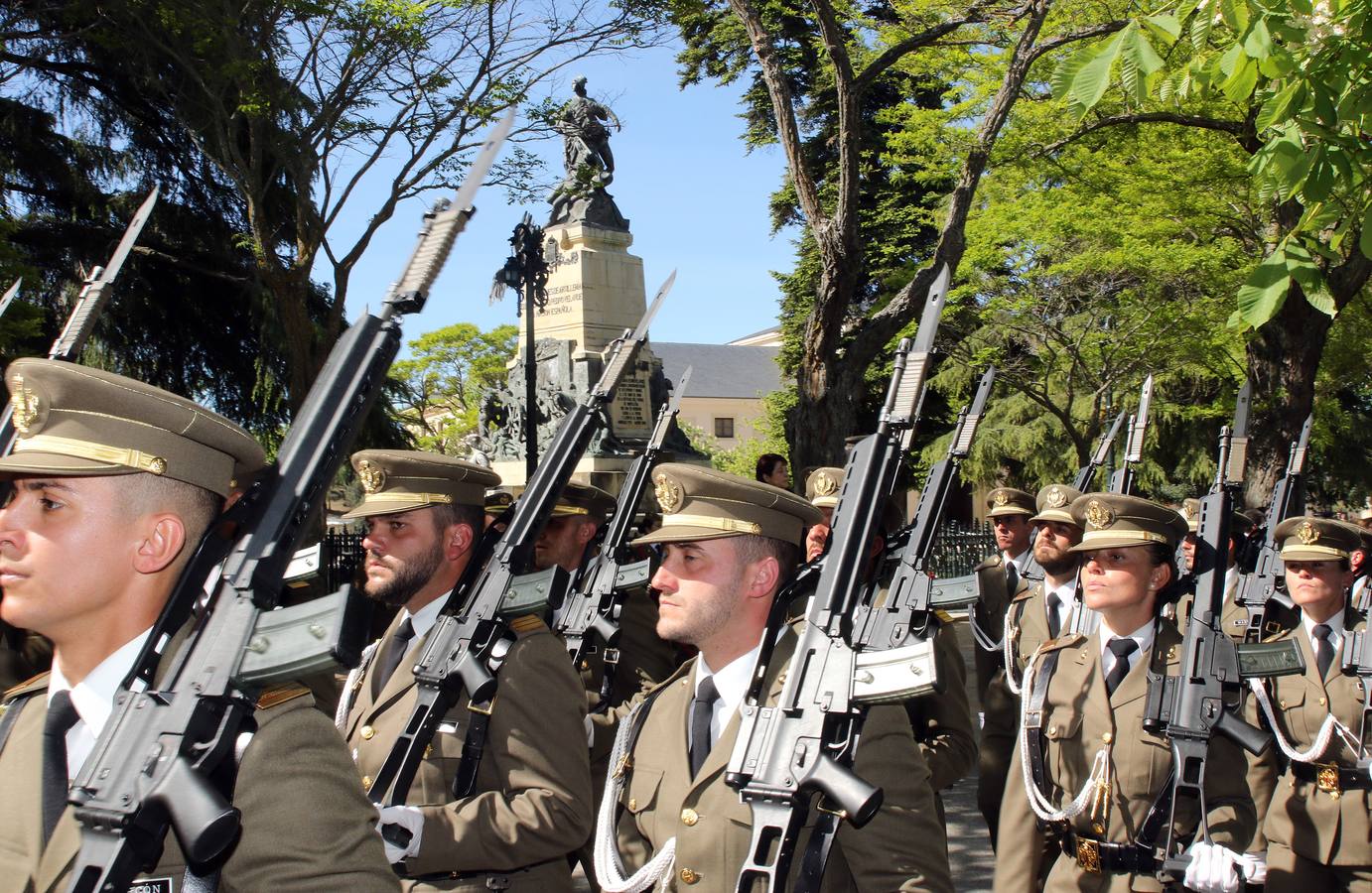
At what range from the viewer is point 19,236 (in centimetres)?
1766

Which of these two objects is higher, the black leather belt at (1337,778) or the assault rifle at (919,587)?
the assault rifle at (919,587)

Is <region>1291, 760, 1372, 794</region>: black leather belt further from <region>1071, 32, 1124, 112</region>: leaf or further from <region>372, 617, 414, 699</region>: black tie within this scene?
<region>372, 617, 414, 699</region>: black tie

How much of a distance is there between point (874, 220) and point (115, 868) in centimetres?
3261

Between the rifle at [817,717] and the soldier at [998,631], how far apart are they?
2.36 metres

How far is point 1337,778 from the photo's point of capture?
5.06 metres

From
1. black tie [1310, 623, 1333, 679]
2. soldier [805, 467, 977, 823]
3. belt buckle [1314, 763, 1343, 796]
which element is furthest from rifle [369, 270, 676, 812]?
black tie [1310, 623, 1333, 679]

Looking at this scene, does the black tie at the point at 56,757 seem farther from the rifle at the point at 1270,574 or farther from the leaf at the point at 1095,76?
the rifle at the point at 1270,574

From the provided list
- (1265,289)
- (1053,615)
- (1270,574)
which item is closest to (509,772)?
(1265,289)

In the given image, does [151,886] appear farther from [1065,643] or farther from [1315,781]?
[1315,781]

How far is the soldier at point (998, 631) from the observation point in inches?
249

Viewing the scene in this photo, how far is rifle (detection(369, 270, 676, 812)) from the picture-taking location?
367 centimetres

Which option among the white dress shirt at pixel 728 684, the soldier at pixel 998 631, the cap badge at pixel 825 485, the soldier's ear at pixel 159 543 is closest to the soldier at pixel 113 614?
the soldier's ear at pixel 159 543

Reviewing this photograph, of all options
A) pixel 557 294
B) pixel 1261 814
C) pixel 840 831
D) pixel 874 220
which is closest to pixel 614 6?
pixel 557 294

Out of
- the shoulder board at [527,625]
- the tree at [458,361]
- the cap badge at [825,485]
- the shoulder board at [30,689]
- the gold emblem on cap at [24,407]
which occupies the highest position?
the tree at [458,361]
